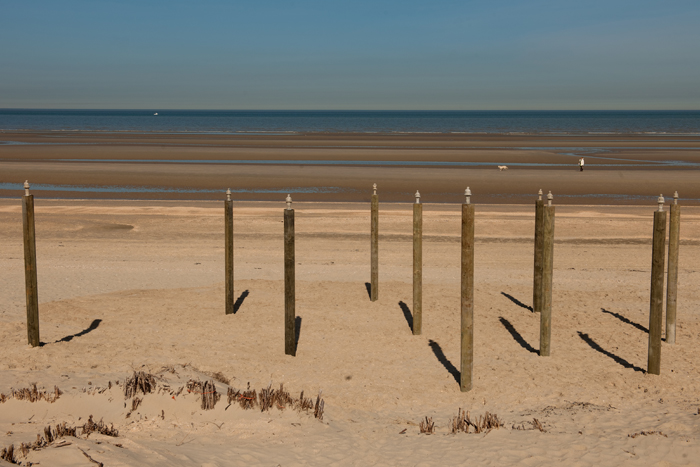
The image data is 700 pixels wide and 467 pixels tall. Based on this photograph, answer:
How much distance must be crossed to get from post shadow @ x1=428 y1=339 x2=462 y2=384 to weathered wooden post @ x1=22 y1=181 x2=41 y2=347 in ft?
19.1

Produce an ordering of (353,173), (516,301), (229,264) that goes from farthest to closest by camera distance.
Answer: (353,173), (516,301), (229,264)

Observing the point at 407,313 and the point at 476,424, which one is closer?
the point at 476,424

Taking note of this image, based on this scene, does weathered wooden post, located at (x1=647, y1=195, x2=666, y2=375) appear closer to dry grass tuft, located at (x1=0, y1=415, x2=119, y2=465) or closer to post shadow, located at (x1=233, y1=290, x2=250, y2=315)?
post shadow, located at (x1=233, y1=290, x2=250, y2=315)

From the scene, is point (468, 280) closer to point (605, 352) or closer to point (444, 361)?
point (444, 361)

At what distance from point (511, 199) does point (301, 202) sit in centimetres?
922

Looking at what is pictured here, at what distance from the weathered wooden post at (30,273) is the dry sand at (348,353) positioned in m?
0.30

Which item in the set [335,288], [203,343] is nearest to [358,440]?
[203,343]

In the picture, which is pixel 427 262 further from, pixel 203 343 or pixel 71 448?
pixel 71 448

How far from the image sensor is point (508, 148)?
2446 inches

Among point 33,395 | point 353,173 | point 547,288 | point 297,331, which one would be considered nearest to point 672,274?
point 547,288

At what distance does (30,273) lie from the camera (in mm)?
9695

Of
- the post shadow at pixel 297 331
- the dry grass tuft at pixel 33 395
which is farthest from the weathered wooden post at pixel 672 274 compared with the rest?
the dry grass tuft at pixel 33 395

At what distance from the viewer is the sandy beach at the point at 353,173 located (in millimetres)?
30312

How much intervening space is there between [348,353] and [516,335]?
289 centimetres
